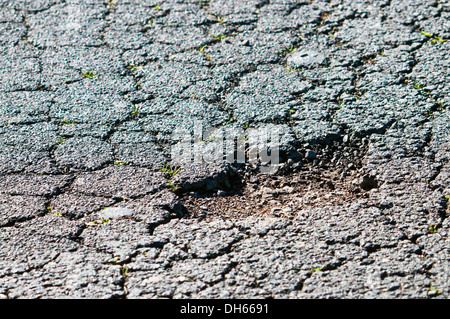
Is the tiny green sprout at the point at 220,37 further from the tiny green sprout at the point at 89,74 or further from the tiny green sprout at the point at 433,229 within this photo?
the tiny green sprout at the point at 433,229

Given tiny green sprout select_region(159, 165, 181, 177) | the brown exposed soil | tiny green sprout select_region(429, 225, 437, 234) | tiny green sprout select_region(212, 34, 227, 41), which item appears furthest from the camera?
tiny green sprout select_region(212, 34, 227, 41)

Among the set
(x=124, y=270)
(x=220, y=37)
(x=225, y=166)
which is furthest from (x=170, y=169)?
(x=220, y=37)

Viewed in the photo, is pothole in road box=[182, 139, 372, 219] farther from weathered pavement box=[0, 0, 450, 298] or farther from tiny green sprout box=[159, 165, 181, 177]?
tiny green sprout box=[159, 165, 181, 177]

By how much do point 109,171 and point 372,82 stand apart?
1485 millimetres

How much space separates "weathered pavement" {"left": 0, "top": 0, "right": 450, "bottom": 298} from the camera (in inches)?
84.3

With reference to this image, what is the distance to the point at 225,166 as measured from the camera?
2.67 m

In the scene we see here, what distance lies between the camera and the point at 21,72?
346cm

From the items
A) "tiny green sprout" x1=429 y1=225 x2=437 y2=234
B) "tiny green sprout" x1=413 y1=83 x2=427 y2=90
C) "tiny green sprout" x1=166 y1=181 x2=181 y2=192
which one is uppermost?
"tiny green sprout" x1=413 y1=83 x2=427 y2=90

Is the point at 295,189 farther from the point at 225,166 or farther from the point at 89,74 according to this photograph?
the point at 89,74

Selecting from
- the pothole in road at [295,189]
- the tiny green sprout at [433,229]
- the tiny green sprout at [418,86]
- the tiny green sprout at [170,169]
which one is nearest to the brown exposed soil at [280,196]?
the pothole in road at [295,189]

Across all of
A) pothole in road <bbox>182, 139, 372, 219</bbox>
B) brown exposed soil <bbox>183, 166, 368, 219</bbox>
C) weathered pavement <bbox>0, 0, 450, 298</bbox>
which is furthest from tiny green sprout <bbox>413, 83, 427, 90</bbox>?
brown exposed soil <bbox>183, 166, 368, 219</bbox>
